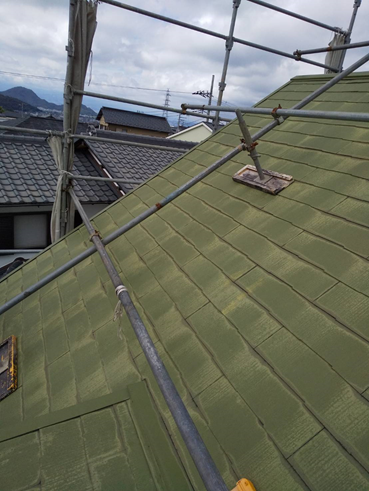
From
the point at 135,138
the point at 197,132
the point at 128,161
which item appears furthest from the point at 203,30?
the point at 197,132

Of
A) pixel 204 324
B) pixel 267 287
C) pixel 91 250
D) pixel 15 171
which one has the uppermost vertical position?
pixel 15 171

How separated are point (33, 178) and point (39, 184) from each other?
1.13 ft

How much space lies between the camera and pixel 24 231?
960cm

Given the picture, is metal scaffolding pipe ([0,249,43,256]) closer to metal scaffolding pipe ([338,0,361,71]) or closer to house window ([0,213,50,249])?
house window ([0,213,50,249])

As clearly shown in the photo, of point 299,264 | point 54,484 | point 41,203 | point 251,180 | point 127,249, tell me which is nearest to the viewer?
point 54,484

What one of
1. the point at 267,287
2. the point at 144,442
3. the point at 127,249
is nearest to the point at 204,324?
the point at 267,287

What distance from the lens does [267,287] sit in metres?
2.40

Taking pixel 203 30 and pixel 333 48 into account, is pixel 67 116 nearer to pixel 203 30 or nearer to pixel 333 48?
pixel 203 30

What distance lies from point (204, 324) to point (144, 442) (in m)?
0.91

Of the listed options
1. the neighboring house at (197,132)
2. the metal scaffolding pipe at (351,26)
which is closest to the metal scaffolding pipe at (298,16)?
the metal scaffolding pipe at (351,26)

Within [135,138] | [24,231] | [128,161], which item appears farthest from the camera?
[135,138]

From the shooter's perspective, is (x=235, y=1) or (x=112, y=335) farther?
(x=235, y=1)

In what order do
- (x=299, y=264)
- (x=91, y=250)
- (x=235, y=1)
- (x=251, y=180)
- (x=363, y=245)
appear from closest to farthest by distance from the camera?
1. (x=363, y=245)
2. (x=299, y=264)
3. (x=91, y=250)
4. (x=251, y=180)
5. (x=235, y=1)

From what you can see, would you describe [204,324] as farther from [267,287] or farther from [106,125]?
[106,125]
